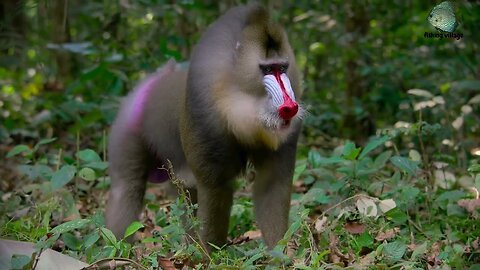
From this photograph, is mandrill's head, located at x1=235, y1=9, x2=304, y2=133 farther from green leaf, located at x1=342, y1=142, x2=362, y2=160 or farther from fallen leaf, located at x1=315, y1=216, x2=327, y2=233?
green leaf, located at x1=342, y1=142, x2=362, y2=160

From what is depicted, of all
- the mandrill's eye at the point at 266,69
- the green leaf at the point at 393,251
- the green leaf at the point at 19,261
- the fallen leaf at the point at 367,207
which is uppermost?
the mandrill's eye at the point at 266,69

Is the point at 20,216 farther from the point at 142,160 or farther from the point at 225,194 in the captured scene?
the point at 225,194

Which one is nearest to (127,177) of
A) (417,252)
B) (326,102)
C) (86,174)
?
(86,174)

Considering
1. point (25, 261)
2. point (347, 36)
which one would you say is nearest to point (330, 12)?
point (347, 36)

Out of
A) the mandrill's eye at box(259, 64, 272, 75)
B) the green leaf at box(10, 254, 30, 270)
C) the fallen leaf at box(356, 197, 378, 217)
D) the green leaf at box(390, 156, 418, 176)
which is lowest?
the green leaf at box(390, 156, 418, 176)

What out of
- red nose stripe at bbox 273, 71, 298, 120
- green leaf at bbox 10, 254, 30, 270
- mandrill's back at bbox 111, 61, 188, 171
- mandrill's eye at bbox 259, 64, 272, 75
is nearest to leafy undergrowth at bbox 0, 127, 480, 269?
green leaf at bbox 10, 254, 30, 270

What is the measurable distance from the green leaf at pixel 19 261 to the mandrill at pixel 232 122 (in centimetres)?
108

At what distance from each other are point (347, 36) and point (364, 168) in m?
2.64

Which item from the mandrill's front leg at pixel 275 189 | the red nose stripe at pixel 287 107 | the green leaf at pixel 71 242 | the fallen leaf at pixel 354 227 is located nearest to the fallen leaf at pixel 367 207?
the fallen leaf at pixel 354 227

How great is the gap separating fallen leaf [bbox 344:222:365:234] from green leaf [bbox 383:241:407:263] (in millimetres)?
555

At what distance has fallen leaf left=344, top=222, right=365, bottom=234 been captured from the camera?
3684 millimetres

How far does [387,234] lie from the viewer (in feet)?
11.8

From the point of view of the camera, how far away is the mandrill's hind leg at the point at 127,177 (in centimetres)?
405

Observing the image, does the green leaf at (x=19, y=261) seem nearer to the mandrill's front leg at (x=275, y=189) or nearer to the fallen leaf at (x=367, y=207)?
the mandrill's front leg at (x=275, y=189)
